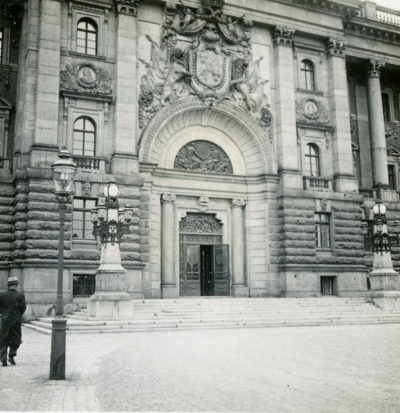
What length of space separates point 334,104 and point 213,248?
11464mm

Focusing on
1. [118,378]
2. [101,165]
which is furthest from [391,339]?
[101,165]

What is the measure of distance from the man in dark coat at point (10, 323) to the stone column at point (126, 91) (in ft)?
48.8

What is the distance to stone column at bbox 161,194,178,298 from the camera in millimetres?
28312

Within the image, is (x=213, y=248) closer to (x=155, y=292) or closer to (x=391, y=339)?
(x=155, y=292)

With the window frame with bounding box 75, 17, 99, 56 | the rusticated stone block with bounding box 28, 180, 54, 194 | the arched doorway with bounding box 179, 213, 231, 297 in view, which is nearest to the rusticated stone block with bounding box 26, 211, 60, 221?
the rusticated stone block with bounding box 28, 180, 54, 194

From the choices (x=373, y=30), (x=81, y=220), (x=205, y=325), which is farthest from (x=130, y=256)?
(x=373, y=30)

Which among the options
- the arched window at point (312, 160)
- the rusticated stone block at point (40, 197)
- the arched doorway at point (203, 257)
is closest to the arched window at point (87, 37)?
the rusticated stone block at point (40, 197)

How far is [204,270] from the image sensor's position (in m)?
30.6

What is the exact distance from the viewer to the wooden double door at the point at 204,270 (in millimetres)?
29344

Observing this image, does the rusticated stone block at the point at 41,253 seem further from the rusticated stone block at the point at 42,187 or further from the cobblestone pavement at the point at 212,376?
the cobblestone pavement at the point at 212,376

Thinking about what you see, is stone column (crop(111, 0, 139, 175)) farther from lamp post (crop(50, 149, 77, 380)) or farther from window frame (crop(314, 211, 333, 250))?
lamp post (crop(50, 149, 77, 380))

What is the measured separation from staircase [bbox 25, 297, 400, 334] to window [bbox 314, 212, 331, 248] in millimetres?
4310

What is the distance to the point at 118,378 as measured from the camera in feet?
33.4

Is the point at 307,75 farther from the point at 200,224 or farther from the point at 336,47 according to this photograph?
the point at 200,224
